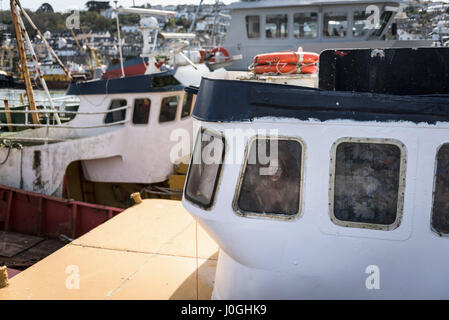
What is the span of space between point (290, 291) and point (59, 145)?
310 inches

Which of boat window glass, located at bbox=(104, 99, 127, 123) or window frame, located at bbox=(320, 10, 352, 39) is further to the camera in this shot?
window frame, located at bbox=(320, 10, 352, 39)

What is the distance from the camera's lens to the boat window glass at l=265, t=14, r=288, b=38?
1447 cm

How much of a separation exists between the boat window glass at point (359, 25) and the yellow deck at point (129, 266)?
32.6 feet

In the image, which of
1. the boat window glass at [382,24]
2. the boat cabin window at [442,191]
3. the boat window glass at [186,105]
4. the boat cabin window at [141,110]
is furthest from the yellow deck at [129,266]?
the boat window glass at [382,24]

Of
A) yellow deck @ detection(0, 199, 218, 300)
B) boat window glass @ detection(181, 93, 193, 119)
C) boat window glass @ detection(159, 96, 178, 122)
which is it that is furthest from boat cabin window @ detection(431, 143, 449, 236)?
boat window glass @ detection(181, 93, 193, 119)

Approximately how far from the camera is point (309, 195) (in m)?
3.34

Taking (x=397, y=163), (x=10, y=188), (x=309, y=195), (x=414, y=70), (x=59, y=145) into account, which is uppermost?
(x=414, y=70)

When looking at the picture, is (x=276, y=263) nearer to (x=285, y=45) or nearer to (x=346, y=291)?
(x=346, y=291)

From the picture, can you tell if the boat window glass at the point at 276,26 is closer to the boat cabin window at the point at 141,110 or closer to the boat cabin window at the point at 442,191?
the boat cabin window at the point at 141,110

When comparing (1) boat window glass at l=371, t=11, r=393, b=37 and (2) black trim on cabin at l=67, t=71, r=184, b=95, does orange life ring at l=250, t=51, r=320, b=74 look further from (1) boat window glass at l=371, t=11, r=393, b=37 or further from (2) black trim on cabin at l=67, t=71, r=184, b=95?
(1) boat window glass at l=371, t=11, r=393, b=37

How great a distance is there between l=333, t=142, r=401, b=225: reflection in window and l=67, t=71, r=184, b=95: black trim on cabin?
7347 millimetres

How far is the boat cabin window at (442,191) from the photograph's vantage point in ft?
10.4

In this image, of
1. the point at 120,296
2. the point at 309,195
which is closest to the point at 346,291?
the point at 309,195

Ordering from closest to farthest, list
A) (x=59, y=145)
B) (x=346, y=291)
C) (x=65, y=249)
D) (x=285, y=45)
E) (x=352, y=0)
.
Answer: (x=346, y=291) < (x=65, y=249) < (x=59, y=145) < (x=352, y=0) < (x=285, y=45)
